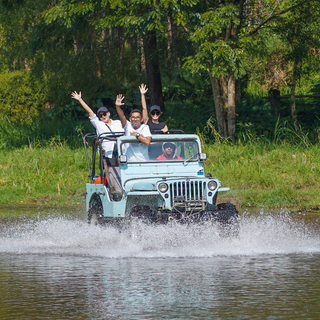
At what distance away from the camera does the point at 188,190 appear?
31.9 ft

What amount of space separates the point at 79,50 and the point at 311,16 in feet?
26.7

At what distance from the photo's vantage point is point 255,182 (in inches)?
660

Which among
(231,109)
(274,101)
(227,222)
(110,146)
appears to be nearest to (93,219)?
(110,146)

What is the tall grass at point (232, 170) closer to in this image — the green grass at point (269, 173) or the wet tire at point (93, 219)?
the green grass at point (269, 173)

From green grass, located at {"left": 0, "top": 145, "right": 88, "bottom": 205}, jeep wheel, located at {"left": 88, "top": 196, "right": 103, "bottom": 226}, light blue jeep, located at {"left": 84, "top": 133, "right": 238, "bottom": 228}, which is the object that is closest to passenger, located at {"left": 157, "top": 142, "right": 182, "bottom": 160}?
light blue jeep, located at {"left": 84, "top": 133, "right": 238, "bottom": 228}

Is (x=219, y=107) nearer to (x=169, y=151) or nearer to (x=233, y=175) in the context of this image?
(x=233, y=175)

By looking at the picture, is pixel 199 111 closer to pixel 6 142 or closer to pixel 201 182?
pixel 6 142

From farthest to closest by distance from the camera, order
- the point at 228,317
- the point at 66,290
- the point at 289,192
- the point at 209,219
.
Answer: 1. the point at 289,192
2. the point at 209,219
3. the point at 66,290
4. the point at 228,317

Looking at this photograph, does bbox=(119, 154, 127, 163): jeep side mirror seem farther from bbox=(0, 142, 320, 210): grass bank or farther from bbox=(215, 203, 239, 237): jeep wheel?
bbox=(0, 142, 320, 210): grass bank

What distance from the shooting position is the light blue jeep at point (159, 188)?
9477 mm

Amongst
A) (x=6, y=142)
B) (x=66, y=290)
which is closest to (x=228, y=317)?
(x=66, y=290)

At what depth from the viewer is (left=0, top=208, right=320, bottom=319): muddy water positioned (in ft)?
19.1

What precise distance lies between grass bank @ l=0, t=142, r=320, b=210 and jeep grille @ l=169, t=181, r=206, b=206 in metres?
5.50

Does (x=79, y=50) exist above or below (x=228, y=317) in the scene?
above
